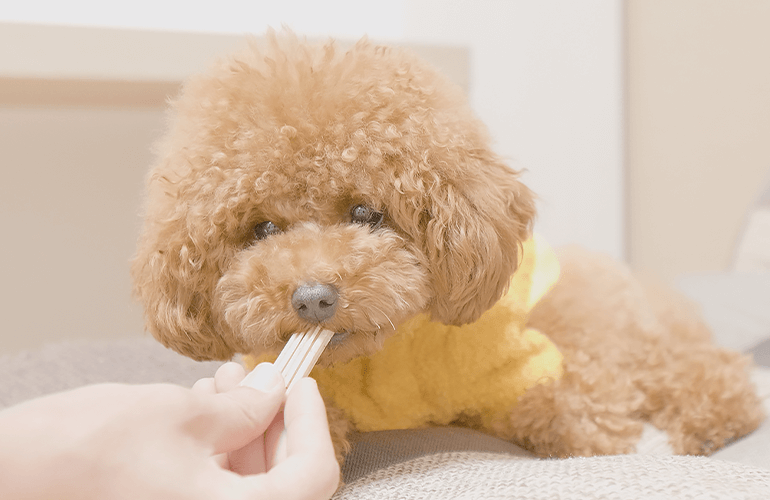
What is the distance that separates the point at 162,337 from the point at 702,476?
2.02 feet

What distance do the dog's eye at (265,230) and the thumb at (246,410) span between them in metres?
0.23

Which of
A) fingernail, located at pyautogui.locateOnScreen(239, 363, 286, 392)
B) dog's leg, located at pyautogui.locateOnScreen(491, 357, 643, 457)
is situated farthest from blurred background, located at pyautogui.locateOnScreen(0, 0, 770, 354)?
fingernail, located at pyautogui.locateOnScreen(239, 363, 286, 392)

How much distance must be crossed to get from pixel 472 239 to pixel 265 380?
0.31m

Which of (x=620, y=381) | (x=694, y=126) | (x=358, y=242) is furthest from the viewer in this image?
(x=694, y=126)

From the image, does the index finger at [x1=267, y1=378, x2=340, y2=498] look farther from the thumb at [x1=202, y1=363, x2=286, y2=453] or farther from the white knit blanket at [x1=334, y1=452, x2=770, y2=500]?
the white knit blanket at [x1=334, y1=452, x2=770, y2=500]

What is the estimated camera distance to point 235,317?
0.70 metres

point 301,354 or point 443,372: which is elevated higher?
point 301,354

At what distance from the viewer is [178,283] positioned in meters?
0.75

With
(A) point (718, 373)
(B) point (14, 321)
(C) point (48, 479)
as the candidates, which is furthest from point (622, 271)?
(B) point (14, 321)

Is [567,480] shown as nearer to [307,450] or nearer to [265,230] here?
[307,450]

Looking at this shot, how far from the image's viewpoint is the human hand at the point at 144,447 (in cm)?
34

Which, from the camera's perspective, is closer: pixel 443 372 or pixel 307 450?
pixel 307 450

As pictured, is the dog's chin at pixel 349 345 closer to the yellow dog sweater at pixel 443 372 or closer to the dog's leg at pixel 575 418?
the yellow dog sweater at pixel 443 372

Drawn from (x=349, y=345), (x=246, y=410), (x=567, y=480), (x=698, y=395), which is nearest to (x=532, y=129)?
(x=698, y=395)
